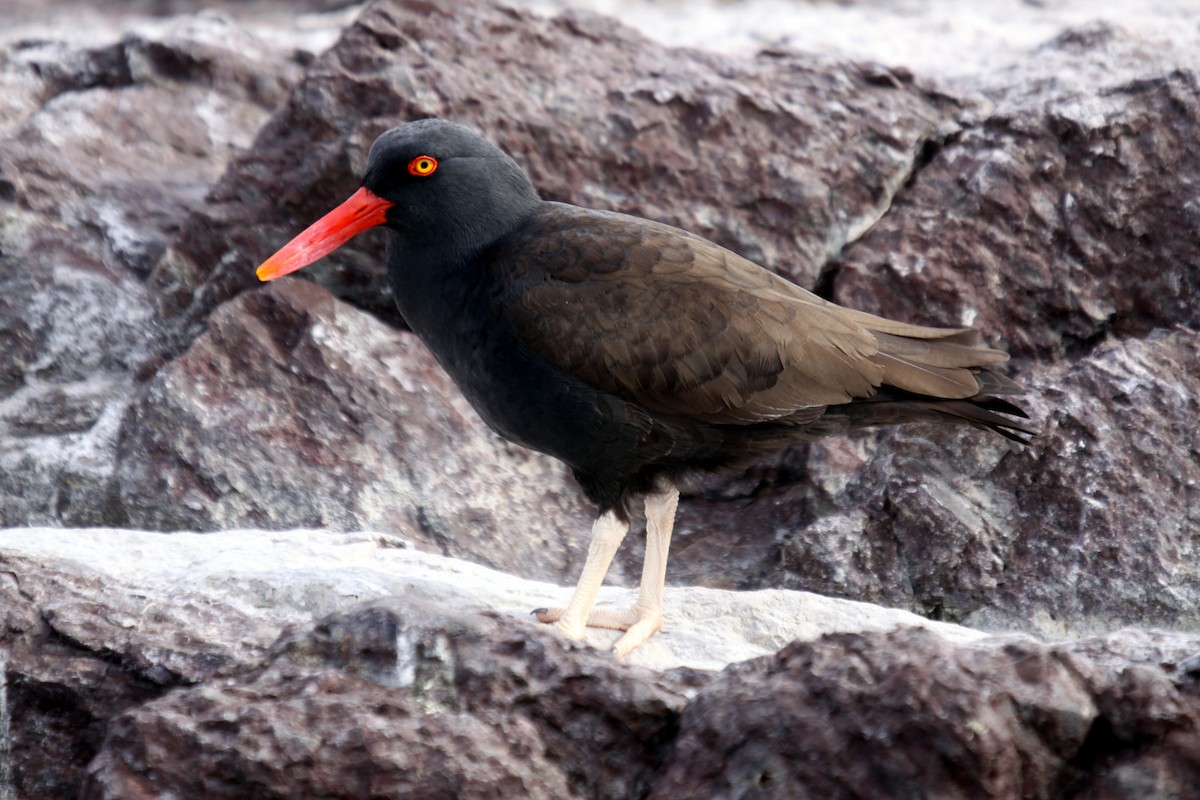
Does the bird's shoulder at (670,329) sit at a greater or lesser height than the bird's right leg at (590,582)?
greater

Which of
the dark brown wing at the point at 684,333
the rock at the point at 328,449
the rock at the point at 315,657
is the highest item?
the dark brown wing at the point at 684,333

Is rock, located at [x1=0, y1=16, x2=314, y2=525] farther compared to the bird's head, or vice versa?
rock, located at [x1=0, y1=16, x2=314, y2=525]

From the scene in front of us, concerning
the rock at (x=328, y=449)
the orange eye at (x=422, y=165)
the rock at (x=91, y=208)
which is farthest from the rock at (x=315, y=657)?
the rock at (x=91, y=208)

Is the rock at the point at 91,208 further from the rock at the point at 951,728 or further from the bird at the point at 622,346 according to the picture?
the rock at the point at 951,728

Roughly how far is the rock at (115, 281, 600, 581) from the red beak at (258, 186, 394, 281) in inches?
61.7

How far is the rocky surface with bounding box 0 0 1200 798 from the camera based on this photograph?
3.44 m

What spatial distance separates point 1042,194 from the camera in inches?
294

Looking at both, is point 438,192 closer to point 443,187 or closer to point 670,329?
point 443,187

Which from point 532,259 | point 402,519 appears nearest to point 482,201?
point 532,259

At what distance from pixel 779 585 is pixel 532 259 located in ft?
7.30

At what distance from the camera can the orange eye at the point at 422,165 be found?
523 centimetres

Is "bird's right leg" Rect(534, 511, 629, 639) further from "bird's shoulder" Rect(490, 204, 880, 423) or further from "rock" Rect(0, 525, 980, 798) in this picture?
"bird's shoulder" Rect(490, 204, 880, 423)

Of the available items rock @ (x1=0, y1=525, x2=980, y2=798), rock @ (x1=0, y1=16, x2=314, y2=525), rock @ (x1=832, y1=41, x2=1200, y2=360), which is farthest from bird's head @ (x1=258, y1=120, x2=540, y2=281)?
rock @ (x1=832, y1=41, x2=1200, y2=360)

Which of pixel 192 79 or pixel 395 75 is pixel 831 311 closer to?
pixel 395 75
